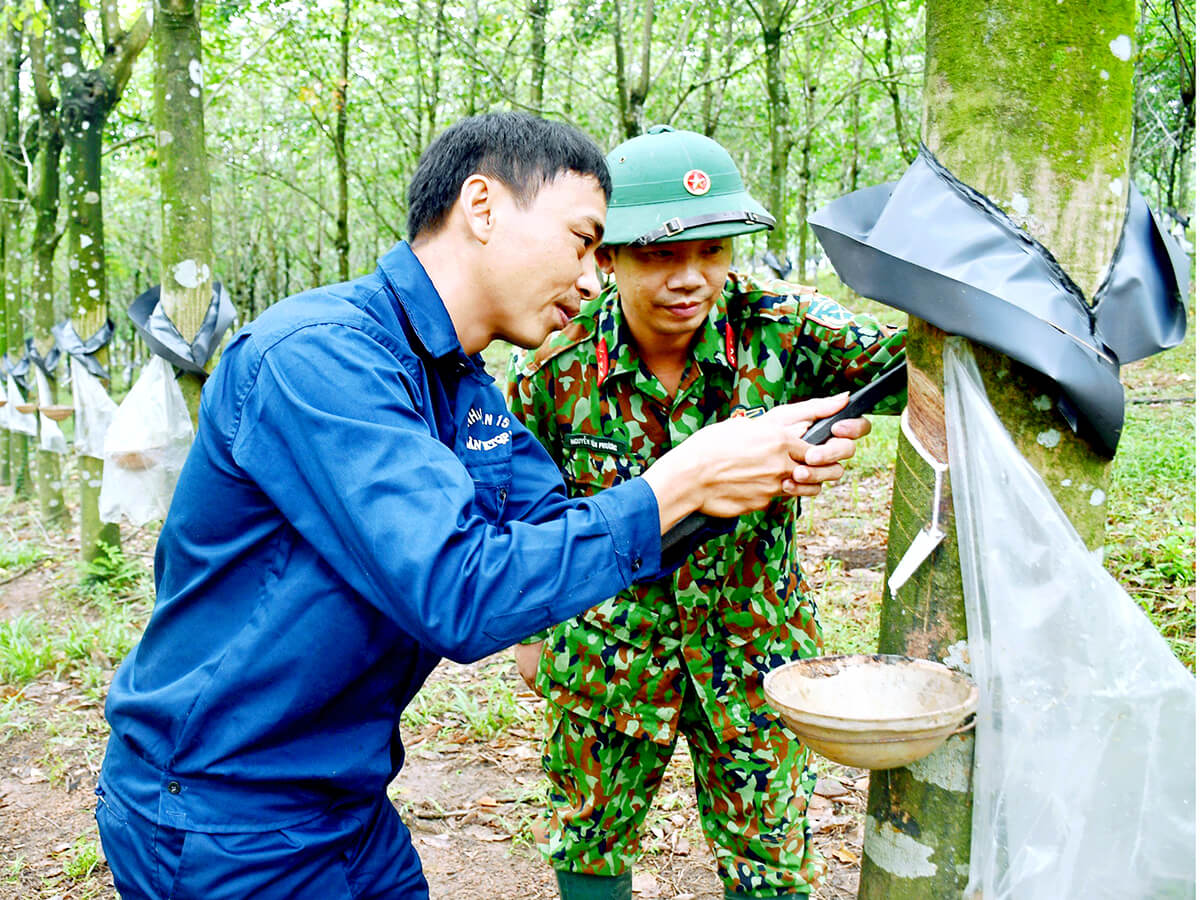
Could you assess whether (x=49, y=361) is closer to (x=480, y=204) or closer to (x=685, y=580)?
(x=685, y=580)

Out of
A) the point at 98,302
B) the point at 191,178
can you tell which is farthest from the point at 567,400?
the point at 98,302

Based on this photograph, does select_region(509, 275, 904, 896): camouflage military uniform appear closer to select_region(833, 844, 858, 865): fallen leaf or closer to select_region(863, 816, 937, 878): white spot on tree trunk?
select_region(863, 816, 937, 878): white spot on tree trunk

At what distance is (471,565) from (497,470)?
58cm

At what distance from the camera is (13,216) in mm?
10016

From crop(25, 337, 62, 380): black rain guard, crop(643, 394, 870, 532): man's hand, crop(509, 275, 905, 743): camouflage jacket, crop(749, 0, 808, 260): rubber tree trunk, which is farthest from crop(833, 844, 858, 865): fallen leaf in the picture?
crop(25, 337, 62, 380): black rain guard

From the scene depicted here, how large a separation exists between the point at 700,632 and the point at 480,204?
48.0 inches

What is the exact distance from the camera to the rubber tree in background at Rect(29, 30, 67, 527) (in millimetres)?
7914

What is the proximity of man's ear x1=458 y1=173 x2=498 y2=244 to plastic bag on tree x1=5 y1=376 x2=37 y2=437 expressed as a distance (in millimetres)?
7984

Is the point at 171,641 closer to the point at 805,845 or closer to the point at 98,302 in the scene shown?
the point at 805,845

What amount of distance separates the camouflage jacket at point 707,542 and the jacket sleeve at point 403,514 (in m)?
0.94

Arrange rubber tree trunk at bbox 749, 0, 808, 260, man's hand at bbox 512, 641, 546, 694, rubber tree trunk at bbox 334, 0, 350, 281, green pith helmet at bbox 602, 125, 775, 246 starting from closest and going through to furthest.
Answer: green pith helmet at bbox 602, 125, 775, 246 → man's hand at bbox 512, 641, 546, 694 → rubber tree trunk at bbox 749, 0, 808, 260 → rubber tree trunk at bbox 334, 0, 350, 281

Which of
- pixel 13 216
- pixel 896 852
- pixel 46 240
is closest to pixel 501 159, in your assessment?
pixel 896 852

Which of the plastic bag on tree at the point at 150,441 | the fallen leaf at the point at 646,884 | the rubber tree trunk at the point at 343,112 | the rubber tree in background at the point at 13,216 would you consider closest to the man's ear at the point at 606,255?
the fallen leaf at the point at 646,884

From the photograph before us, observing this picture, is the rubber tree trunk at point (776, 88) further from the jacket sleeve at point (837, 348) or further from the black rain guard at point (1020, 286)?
the black rain guard at point (1020, 286)
